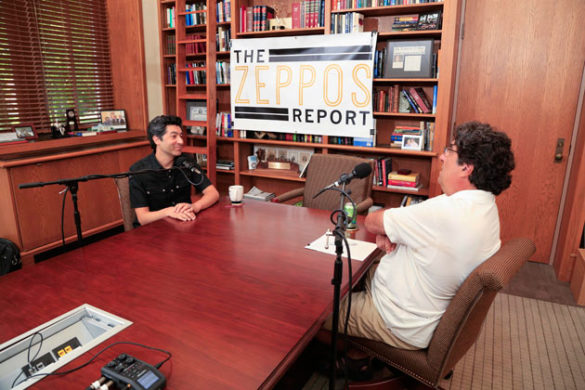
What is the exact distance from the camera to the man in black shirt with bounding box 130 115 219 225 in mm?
2225

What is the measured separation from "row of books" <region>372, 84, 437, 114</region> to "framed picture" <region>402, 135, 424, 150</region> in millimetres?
207

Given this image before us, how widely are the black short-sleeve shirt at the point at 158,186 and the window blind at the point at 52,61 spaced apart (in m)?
1.95

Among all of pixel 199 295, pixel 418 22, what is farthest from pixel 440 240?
pixel 418 22

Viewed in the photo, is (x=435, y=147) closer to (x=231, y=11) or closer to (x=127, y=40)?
(x=231, y=11)

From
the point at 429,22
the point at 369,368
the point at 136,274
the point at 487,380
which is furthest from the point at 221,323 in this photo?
the point at 429,22

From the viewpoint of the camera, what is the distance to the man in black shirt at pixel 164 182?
2225 millimetres

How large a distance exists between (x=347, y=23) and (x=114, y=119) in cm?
268

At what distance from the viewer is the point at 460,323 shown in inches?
50.9

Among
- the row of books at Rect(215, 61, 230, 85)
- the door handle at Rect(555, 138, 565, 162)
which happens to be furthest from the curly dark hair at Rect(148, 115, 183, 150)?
the door handle at Rect(555, 138, 565, 162)

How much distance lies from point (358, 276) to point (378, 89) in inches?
93.1

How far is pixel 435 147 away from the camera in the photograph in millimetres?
3078

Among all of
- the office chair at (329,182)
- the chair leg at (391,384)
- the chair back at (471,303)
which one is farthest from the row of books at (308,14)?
the chair leg at (391,384)

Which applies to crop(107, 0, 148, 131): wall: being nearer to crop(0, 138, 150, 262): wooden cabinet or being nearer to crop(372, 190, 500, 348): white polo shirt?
crop(0, 138, 150, 262): wooden cabinet

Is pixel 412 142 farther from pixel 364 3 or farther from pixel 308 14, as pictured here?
pixel 308 14
